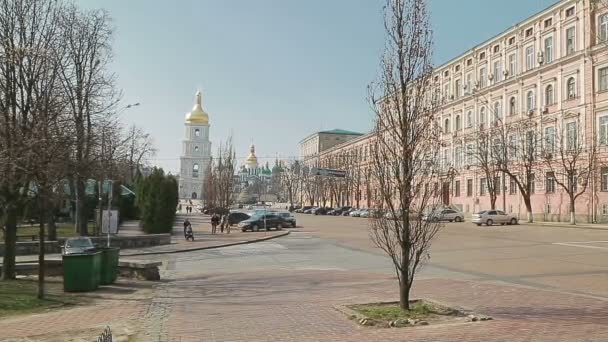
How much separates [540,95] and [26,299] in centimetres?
5984

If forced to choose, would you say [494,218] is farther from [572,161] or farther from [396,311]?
[396,311]

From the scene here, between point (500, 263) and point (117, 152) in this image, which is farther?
point (117, 152)

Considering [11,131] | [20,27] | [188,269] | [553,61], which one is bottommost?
[188,269]

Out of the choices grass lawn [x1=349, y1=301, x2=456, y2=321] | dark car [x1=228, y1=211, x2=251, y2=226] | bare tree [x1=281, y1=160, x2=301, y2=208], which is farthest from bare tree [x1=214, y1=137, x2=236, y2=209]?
bare tree [x1=281, y1=160, x2=301, y2=208]

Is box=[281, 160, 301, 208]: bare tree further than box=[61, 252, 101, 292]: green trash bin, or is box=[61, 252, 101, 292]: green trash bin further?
box=[281, 160, 301, 208]: bare tree

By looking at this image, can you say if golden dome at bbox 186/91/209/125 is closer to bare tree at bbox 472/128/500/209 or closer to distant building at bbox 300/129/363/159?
distant building at bbox 300/129/363/159

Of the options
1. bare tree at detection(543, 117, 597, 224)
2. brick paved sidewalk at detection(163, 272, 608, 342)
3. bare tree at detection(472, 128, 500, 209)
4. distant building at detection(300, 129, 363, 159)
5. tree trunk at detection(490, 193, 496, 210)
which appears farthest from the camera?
distant building at detection(300, 129, 363, 159)

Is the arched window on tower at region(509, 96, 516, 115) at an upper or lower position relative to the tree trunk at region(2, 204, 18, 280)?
upper

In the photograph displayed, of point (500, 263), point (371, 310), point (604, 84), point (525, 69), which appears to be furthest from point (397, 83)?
point (525, 69)

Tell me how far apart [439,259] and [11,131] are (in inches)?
622

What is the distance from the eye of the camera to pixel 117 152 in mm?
42688

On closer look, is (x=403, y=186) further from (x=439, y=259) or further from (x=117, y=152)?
(x=117, y=152)

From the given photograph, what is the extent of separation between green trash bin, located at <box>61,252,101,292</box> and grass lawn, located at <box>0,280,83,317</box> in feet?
1.11

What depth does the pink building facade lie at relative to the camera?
53625 mm
